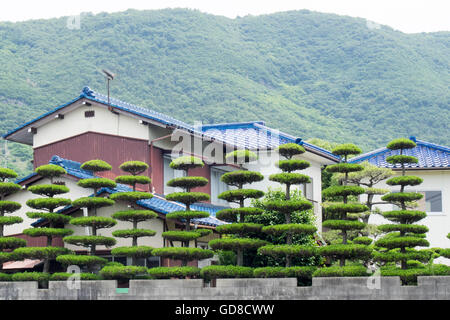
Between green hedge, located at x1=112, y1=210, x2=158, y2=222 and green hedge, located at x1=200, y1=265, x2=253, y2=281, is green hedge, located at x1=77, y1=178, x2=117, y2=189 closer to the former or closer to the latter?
green hedge, located at x1=112, y1=210, x2=158, y2=222

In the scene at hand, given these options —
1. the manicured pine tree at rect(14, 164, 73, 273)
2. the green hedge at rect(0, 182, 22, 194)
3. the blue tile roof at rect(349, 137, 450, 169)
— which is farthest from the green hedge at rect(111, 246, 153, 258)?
the blue tile roof at rect(349, 137, 450, 169)

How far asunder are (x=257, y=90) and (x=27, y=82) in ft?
81.6

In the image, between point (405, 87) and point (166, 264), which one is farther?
point (405, 87)

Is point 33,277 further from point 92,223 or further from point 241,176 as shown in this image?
point 241,176

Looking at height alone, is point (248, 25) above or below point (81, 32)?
above

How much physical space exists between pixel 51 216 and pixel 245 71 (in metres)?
59.5

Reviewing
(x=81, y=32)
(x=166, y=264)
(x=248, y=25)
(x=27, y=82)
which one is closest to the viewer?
(x=166, y=264)

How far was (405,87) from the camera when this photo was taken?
71.8 metres

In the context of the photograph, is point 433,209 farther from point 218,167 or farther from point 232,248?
point 232,248

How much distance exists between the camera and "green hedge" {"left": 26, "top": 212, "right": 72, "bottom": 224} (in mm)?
20188

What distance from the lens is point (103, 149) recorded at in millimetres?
25922

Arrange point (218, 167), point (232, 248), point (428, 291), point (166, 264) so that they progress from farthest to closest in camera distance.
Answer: point (218, 167)
point (166, 264)
point (232, 248)
point (428, 291)

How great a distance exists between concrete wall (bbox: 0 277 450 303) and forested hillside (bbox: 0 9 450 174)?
27.8m

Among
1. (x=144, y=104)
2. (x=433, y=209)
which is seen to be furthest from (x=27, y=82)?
(x=433, y=209)
